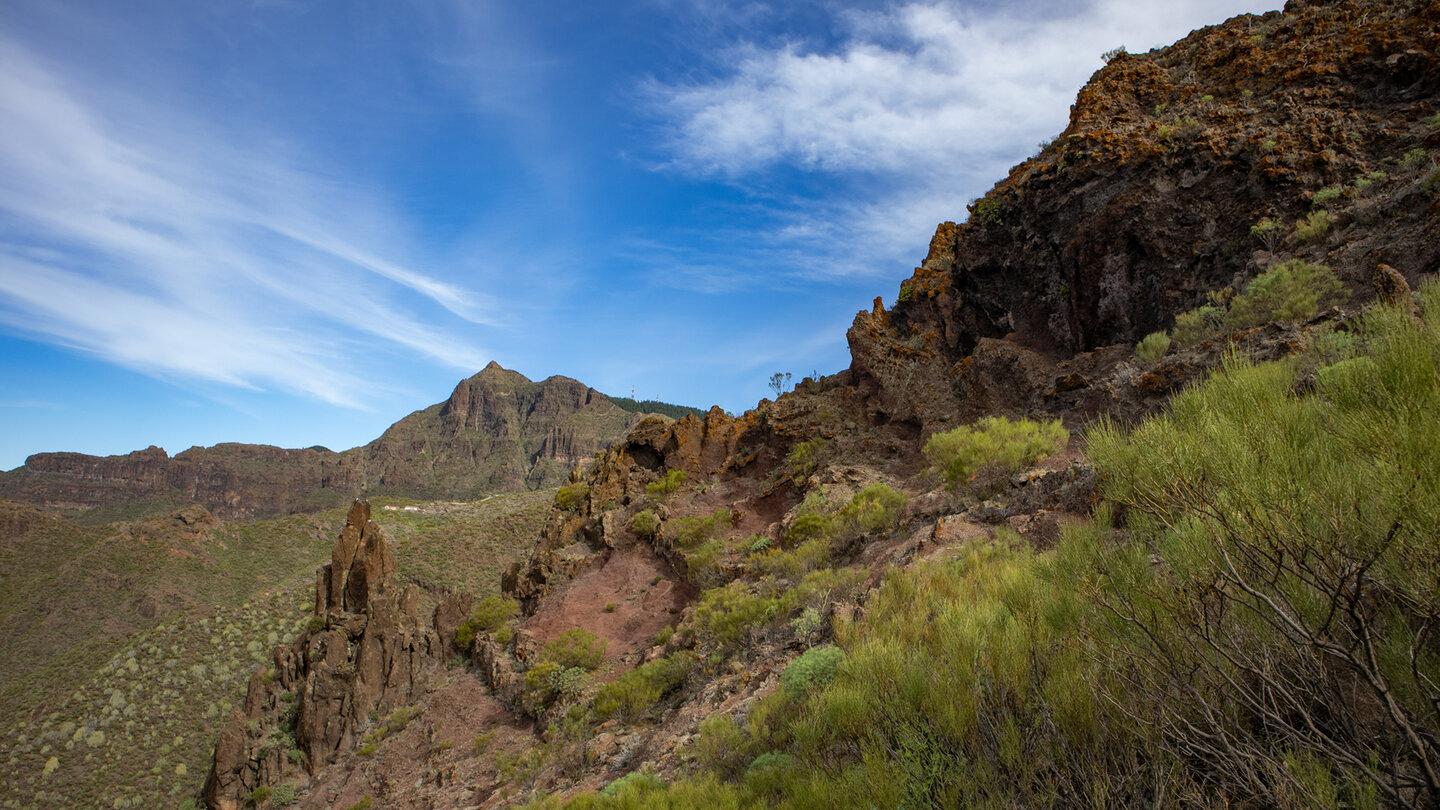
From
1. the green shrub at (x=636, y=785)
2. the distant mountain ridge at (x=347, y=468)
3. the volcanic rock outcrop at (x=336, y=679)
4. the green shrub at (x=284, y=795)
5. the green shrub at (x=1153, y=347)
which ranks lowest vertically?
the green shrub at (x=284, y=795)

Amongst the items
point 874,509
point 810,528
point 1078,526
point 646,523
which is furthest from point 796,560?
point 1078,526

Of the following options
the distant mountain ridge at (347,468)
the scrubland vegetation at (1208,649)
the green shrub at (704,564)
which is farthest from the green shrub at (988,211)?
the distant mountain ridge at (347,468)

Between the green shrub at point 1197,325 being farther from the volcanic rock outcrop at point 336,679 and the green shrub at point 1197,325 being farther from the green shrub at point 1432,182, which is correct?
the volcanic rock outcrop at point 336,679

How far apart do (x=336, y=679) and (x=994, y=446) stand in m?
19.6

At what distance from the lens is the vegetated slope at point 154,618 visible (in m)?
25.9

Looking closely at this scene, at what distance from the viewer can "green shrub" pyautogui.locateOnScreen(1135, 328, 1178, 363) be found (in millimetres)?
11833

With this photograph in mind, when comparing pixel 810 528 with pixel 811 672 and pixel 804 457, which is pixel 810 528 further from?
pixel 811 672

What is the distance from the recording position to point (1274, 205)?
12.4m

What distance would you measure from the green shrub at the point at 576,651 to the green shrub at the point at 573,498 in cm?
713

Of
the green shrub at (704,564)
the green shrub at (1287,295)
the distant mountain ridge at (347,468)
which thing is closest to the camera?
the green shrub at (1287,295)

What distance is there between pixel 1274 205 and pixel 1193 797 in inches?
620

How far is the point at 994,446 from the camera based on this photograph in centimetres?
1103

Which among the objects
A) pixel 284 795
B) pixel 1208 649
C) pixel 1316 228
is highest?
pixel 1316 228

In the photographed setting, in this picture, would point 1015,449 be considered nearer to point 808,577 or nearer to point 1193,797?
point 808,577
